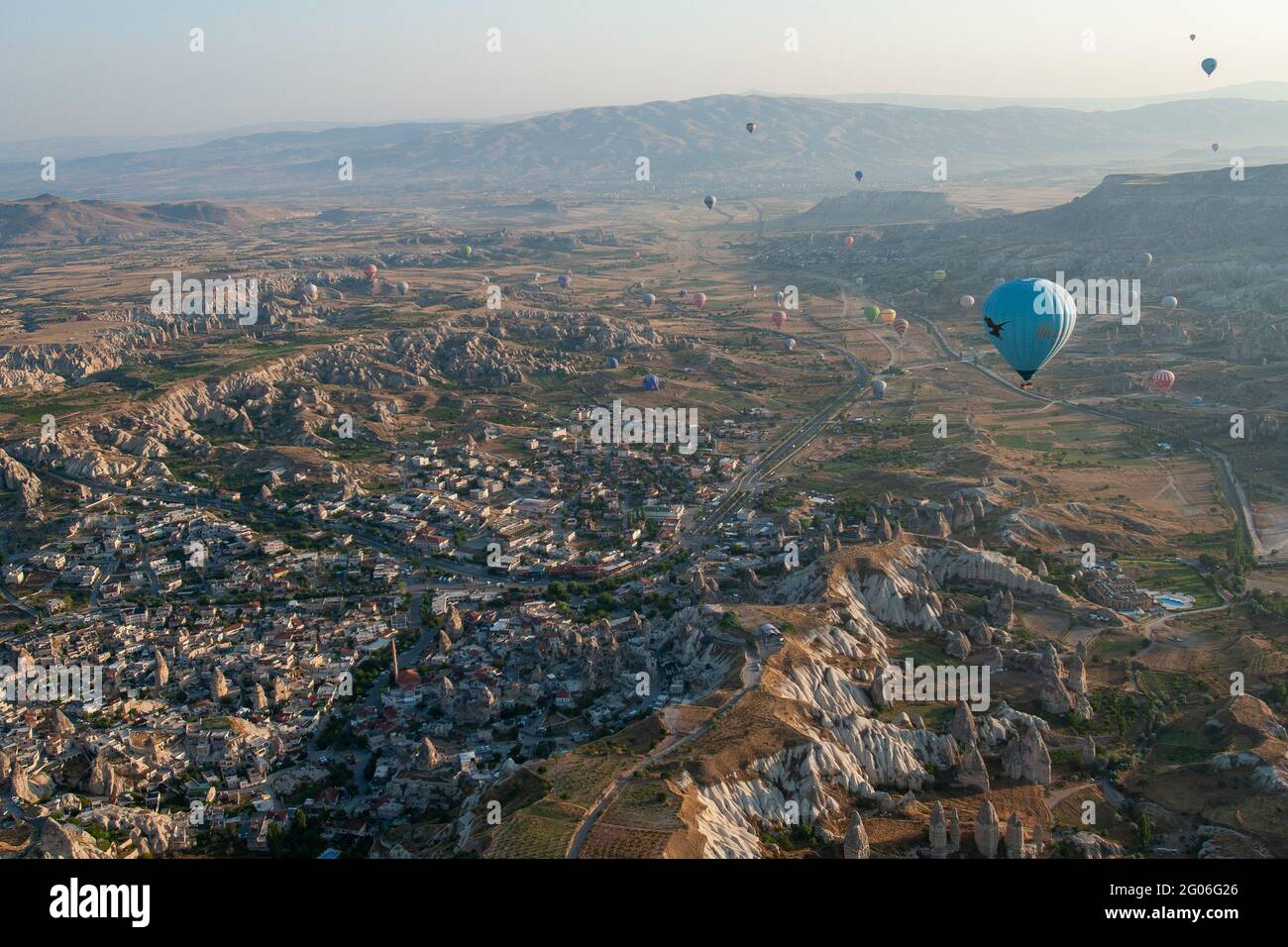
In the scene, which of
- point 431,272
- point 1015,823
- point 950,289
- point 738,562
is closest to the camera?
point 1015,823

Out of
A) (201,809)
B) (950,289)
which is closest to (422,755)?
(201,809)

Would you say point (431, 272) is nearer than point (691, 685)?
No

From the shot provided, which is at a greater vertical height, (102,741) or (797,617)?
(797,617)

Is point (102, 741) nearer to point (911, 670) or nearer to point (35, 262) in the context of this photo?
point (911, 670)
